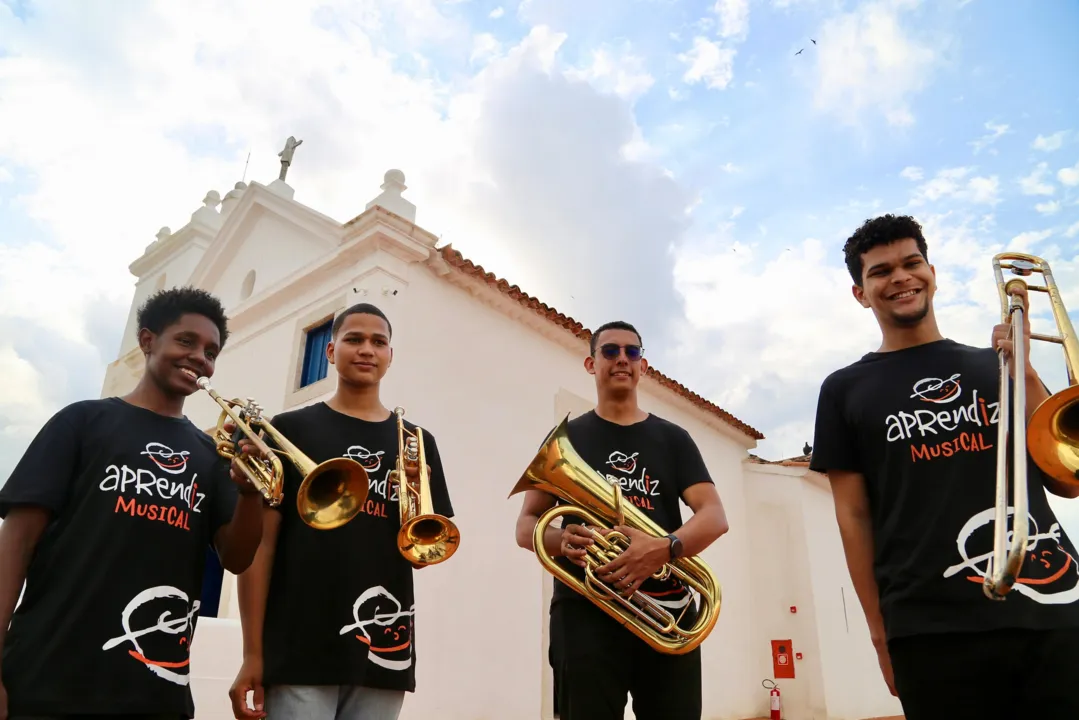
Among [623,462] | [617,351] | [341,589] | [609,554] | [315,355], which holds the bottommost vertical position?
[341,589]

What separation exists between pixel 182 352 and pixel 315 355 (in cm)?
639

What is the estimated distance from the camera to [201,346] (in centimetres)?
302

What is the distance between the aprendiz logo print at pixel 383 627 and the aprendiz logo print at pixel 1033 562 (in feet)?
6.43

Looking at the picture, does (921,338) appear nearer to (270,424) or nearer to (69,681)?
(270,424)

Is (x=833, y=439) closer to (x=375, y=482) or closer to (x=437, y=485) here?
(x=437, y=485)

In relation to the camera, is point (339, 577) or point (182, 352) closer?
point (339, 577)

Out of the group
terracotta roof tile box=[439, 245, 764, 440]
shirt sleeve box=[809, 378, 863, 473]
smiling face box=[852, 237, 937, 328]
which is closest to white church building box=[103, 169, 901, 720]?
terracotta roof tile box=[439, 245, 764, 440]

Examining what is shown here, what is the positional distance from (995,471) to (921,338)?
586 millimetres

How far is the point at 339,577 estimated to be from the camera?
282 centimetres

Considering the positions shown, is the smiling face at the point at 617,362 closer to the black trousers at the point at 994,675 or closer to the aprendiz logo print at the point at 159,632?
the black trousers at the point at 994,675

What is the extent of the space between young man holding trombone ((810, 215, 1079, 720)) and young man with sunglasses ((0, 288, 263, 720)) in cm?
220

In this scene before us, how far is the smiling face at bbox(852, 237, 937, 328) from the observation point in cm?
268

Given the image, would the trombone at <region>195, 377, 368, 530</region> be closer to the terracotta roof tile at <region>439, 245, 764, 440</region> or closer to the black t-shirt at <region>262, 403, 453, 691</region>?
the black t-shirt at <region>262, 403, 453, 691</region>

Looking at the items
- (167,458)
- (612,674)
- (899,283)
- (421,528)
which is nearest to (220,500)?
(167,458)
